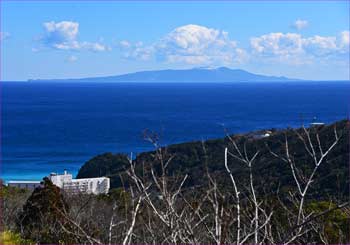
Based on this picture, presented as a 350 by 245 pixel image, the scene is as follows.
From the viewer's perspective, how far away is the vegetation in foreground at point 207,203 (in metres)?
2.98

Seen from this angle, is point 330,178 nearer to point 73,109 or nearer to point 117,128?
point 117,128

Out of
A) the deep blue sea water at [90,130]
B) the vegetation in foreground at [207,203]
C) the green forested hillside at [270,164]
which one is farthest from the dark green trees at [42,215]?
the deep blue sea water at [90,130]

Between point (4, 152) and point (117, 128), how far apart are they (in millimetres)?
13627

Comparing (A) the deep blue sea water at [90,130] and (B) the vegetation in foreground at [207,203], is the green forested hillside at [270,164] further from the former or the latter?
(A) the deep blue sea water at [90,130]

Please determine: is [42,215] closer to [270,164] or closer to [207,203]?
[207,203]

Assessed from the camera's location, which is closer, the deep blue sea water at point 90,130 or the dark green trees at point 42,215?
the dark green trees at point 42,215

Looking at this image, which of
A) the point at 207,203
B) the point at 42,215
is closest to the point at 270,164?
the point at 42,215

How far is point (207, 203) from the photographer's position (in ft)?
18.7

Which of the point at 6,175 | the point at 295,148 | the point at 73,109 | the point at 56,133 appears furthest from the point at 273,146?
the point at 73,109

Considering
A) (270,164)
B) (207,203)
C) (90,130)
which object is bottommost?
(90,130)

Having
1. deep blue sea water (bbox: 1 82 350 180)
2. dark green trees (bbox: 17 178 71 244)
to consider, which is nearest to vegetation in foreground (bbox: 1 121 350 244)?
dark green trees (bbox: 17 178 71 244)

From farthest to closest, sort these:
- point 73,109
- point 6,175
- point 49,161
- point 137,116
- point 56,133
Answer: point 73,109
point 137,116
point 56,133
point 49,161
point 6,175

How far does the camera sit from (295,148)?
59.8ft

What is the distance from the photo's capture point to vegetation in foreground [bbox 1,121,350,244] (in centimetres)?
298
